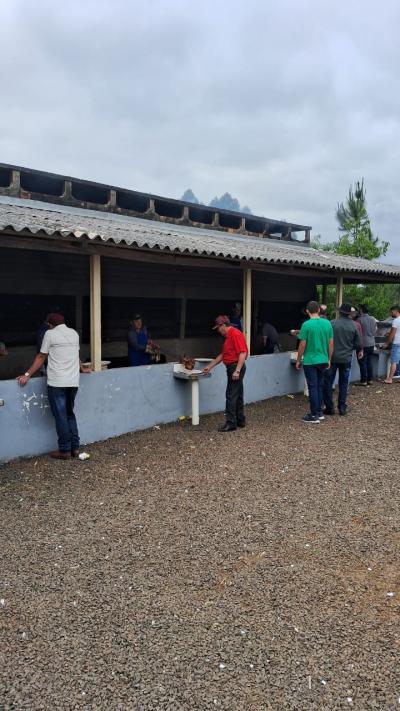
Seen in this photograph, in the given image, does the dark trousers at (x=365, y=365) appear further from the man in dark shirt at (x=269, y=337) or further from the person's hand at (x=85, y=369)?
the person's hand at (x=85, y=369)

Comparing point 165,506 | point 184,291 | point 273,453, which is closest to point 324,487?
point 273,453

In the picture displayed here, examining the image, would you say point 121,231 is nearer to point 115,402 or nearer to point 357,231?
point 115,402

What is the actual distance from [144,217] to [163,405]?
583 cm

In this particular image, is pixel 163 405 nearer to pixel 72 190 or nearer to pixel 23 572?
pixel 23 572

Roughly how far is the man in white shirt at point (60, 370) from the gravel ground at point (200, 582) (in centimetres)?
39

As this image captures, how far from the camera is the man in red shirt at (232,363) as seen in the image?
6.96 metres

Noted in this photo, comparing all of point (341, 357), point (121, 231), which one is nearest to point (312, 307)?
point (341, 357)

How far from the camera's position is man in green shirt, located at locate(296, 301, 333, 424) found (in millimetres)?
7449

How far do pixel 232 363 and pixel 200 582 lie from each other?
157 inches

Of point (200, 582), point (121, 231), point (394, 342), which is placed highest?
point (121, 231)

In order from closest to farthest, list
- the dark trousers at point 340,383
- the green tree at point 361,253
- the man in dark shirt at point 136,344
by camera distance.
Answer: the dark trousers at point 340,383, the man in dark shirt at point 136,344, the green tree at point 361,253

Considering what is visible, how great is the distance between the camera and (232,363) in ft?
23.3

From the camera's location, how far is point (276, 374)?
939 cm

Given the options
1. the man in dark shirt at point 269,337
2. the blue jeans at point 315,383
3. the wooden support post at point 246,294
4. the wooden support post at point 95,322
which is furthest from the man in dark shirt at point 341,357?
the wooden support post at point 95,322
